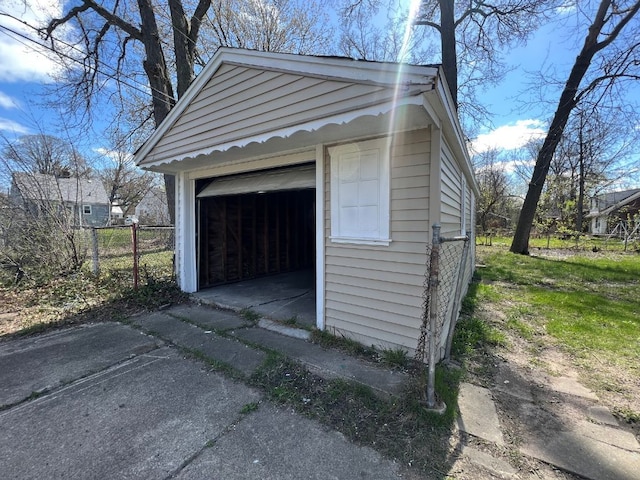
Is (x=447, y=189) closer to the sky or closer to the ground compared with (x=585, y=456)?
closer to the sky

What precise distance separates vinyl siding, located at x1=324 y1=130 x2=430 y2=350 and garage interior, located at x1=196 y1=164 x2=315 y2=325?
3.11 ft

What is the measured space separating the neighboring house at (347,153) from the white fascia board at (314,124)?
0.01m

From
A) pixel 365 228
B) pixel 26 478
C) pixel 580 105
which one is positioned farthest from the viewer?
pixel 580 105

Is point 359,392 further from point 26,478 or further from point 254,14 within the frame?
point 254,14

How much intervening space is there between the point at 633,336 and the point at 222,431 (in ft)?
17.0

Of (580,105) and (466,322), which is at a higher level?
(580,105)

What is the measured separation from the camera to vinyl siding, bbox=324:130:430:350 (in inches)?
116

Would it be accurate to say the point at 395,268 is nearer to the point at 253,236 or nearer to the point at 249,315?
the point at 249,315

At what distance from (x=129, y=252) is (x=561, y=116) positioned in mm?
15680

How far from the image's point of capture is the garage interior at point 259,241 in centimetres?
470

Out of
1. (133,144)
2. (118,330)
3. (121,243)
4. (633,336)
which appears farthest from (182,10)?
(633,336)

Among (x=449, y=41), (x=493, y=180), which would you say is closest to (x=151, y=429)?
(x=449, y=41)

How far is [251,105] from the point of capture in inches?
142

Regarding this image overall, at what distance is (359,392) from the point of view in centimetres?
246
